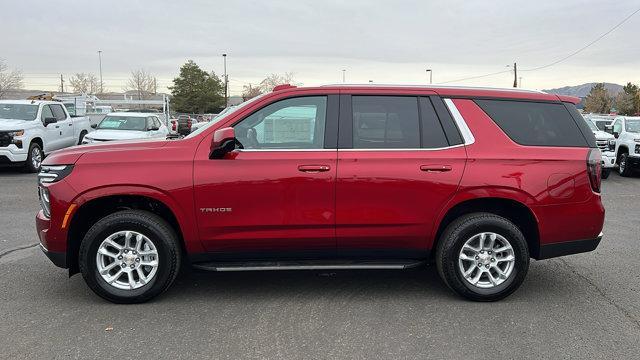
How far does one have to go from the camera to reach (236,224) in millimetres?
4285

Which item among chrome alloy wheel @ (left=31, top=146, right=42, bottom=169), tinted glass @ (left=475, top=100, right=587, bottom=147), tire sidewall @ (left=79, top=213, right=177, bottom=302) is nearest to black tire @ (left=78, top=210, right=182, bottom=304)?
tire sidewall @ (left=79, top=213, right=177, bottom=302)

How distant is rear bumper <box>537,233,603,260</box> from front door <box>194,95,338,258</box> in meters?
1.85

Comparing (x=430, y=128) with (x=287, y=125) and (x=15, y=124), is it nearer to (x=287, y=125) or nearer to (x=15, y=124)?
(x=287, y=125)

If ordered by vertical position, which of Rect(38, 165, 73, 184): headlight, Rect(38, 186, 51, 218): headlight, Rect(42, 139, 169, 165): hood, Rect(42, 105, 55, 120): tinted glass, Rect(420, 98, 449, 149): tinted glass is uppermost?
Rect(42, 105, 55, 120): tinted glass

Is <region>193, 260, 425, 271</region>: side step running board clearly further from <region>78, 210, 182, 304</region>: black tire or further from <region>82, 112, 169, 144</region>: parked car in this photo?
<region>82, 112, 169, 144</region>: parked car

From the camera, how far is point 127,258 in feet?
14.2

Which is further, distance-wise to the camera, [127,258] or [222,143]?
[127,258]

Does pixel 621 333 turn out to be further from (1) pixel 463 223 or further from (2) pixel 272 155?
(2) pixel 272 155

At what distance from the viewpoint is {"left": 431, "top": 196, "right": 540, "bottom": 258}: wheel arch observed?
176 inches

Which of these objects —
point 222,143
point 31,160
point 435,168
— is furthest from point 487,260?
point 31,160

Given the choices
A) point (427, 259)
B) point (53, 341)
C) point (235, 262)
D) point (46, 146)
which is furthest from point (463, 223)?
point (46, 146)

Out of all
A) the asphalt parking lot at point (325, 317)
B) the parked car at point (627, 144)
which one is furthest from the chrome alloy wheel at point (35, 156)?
the parked car at point (627, 144)

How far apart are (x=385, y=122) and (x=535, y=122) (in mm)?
1346

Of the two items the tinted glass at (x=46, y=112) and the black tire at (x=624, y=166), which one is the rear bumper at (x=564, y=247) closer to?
the black tire at (x=624, y=166)
